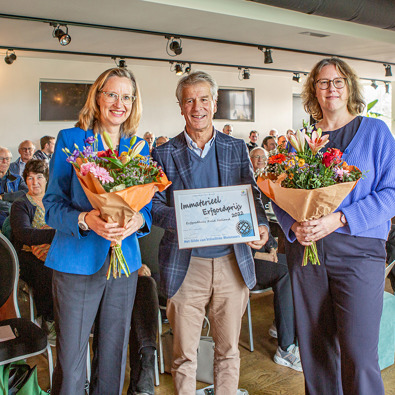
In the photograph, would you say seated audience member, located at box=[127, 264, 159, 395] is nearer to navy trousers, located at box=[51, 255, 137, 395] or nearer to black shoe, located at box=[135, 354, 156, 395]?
black shoe, located at box=[135, 354, 156, 395]

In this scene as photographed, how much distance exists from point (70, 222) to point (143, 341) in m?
1.06

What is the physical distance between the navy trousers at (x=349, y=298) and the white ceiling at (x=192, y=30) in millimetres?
5131

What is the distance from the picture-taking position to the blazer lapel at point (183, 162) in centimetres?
188

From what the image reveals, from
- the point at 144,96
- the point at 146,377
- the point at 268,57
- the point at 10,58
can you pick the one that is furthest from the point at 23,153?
the point at 146,377

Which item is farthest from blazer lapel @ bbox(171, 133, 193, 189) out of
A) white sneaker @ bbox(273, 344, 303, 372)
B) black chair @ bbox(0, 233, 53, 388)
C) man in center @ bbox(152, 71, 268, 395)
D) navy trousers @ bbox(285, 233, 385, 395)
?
white sneaker @ bbox(273, 344, 303, 372)

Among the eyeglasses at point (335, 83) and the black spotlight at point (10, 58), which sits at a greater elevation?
the black spotlight at point (10, 58)

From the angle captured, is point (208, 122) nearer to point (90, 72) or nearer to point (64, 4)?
point (64, 4)

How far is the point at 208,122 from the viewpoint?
190 cm

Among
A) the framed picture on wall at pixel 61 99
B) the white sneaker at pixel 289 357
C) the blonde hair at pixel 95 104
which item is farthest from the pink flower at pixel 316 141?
the framed picture on wall at pixel 61 99

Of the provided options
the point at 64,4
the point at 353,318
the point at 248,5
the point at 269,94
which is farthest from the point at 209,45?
the point at 353,318

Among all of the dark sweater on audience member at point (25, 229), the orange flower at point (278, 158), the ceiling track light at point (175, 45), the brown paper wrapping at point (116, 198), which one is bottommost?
the dark sweater on audience member at point (25, 229)

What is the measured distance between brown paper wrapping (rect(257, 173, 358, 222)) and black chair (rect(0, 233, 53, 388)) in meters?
1.35

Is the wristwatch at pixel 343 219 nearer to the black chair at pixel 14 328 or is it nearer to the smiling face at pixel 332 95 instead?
the smiling face at pixel 332 95

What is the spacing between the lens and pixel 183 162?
1.91 m
